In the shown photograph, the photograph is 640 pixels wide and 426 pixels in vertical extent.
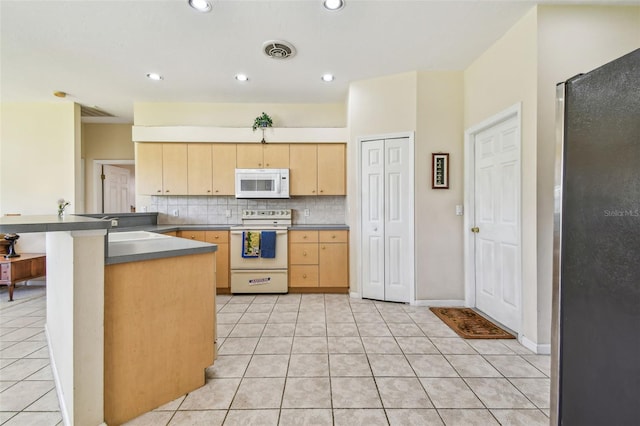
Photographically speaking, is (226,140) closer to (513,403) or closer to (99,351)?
(99,351)

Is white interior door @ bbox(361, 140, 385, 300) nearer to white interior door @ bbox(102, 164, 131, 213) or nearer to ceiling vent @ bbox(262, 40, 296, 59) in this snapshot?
ceiling vent @ bbox(262, 40, 296, 59)

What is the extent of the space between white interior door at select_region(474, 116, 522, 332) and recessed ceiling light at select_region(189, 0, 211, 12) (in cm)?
270

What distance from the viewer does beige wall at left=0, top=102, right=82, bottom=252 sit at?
3824mm

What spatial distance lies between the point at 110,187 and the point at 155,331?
4804 millimetres

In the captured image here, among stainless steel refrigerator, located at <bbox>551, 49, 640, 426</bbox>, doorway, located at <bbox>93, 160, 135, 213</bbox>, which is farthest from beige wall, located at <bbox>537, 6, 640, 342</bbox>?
doorway, located at <bbox>93, 160, 135, 213</bbox>

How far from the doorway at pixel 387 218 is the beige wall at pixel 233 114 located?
1066 mm

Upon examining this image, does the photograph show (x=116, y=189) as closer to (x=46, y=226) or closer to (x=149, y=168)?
(x=149, y=168)

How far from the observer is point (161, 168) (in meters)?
3.78

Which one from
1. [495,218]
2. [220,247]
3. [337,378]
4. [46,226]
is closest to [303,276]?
[220,247]

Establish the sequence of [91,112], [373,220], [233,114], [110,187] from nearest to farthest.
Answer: [373,220] < [233,114] < [91,112] < [110,187]

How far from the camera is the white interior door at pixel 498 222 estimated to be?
2332 mm

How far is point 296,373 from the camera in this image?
1792 mm

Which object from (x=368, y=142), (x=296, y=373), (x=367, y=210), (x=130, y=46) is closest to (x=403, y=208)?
(x=367, y=210)

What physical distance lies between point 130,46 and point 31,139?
2.77 m
